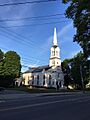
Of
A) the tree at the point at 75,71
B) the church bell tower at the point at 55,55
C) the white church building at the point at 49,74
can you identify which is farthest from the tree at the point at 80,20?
the church bell tower at the point at 55,55

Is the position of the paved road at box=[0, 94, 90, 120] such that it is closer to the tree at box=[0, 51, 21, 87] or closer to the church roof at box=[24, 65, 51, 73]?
the tree at box=[0, 51, 21, 87]

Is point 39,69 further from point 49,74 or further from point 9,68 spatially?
point 9,68

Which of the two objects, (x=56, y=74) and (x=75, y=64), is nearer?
(x=75, y=64)

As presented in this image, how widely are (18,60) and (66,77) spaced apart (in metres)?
30.7

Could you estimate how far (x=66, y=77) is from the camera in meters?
114

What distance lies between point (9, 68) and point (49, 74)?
34201 mm

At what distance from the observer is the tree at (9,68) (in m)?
80.6

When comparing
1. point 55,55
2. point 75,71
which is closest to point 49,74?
point 55,55

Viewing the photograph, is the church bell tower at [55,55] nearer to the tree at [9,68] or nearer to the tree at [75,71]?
the tree at [75,71]

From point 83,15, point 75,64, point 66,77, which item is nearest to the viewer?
point 83,15

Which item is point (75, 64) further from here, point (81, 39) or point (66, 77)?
point (81, 39)

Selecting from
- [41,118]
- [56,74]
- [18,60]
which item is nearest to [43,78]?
[56,74]

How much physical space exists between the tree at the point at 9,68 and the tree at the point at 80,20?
5452 cm

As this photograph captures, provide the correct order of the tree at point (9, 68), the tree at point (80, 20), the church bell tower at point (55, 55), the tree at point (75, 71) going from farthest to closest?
the church bell tower at point (55, 55) < the tree at point (75, 71) < the tree at point (9, 68) < the tree at point (80, 20)
